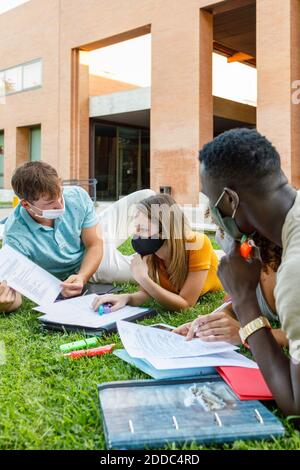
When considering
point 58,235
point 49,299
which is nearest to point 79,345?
point 49,299

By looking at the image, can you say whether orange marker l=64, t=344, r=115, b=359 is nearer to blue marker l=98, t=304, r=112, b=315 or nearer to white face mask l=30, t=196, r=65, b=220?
blue marker l=98, t=304, r=112, b=315

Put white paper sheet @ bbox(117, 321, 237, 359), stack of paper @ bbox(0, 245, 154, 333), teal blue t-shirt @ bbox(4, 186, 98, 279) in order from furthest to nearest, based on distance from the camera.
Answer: teal blue t-shirt @ bbox(4, 186, 98, 279) → stack of paper @ bbox(0, 245, 154, 333) → white paper sheet @ bbox(117, 321, 237, 359)

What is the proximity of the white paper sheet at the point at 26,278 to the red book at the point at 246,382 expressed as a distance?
1.64 m

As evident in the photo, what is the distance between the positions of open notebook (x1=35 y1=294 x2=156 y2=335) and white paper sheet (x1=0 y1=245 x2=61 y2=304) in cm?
10

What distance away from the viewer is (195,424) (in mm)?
1464

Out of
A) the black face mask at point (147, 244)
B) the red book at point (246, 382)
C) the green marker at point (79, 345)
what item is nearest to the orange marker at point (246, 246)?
the red book at point (246, 382)

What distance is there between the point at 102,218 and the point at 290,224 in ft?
11.3

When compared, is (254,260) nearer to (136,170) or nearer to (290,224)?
(290,224)

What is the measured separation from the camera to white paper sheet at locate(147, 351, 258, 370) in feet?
5.92

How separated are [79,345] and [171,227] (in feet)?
3.24

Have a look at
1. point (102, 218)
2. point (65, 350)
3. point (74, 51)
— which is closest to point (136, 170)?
point (74, 51)

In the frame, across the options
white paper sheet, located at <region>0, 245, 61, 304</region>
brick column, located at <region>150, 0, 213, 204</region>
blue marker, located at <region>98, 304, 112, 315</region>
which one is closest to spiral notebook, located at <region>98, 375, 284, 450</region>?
blue marker, located at <region>98, 304, 112, 315</region>

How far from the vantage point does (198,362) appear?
1859mm

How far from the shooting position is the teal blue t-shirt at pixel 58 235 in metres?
3.57
